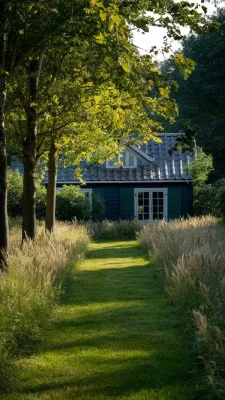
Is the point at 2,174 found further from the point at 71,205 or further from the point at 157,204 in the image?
the point at 157,204

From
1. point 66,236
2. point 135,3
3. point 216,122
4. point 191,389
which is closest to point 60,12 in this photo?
point 135,3

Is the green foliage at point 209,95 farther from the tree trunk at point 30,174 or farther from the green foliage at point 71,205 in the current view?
the tree trunk at point 30,174

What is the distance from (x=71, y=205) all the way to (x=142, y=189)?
501 cm

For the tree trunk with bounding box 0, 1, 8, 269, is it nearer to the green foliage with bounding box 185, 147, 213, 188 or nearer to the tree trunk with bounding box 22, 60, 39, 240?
the tree trunk with bounding box 22, 60, 39, 240

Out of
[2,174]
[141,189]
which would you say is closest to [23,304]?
[2,174]

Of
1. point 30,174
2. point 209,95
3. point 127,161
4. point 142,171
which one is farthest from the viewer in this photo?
Answer: point 209,95

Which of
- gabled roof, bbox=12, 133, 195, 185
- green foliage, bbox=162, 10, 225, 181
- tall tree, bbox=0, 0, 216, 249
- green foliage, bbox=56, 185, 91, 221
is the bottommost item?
green foliage, bbox=56, 185, 91, 221

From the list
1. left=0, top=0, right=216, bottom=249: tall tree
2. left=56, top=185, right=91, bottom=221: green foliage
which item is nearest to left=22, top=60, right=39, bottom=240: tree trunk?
left=0, top=0, right=216, bottom=249: tall tree

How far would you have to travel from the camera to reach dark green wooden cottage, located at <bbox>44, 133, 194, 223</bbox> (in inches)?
1251

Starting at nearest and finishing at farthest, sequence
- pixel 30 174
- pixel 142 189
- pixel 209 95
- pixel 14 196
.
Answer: pixel 30 174 → pixel 14 196 → pixel 142 189 → pixel 209 95

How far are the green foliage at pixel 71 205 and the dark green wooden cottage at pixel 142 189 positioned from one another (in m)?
3.41

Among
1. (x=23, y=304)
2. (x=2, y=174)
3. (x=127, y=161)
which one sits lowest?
(x=23, y=304)

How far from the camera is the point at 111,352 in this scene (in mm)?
7652

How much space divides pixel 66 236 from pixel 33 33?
30.2ft
